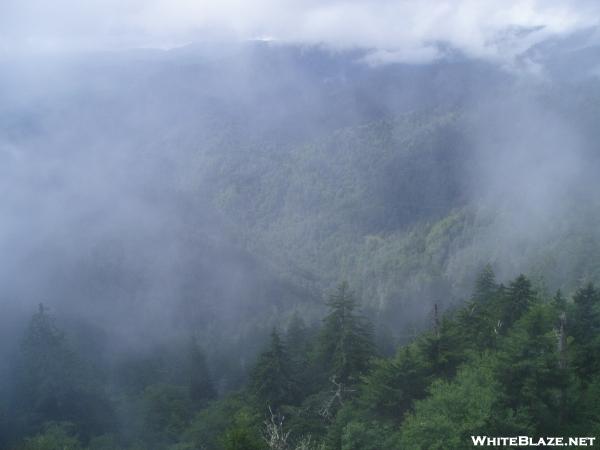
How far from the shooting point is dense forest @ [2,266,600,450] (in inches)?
762

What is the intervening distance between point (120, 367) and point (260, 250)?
113m

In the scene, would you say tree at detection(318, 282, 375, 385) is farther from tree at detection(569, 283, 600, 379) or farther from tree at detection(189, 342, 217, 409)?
tree at detection(189, 342, 217, 409)

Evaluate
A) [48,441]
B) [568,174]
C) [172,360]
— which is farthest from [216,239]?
[48,441]

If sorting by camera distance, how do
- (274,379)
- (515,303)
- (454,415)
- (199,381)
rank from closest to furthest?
(454,415)
(515,303)
(274,379)
(199,381)

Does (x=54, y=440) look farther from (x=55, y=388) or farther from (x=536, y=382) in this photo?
(x=536, y=382)

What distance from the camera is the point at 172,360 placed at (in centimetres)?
7338

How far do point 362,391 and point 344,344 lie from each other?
432 centimetres

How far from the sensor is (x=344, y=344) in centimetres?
3131

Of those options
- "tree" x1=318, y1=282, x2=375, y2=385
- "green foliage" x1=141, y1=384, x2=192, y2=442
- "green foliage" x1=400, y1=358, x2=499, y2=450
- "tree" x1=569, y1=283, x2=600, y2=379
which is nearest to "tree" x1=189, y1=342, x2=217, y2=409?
"green foliage" x1=141, y1=384, x2=192, y2=442

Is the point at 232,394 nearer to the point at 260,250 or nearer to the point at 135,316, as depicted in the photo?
the point at 135,316

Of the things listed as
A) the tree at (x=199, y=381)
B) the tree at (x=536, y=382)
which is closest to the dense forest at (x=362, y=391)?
the tree at (x=536, y=382)

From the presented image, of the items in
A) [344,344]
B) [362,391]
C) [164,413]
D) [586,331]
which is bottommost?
[164,413]

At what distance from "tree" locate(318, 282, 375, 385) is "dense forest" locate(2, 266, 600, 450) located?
0.22 ft

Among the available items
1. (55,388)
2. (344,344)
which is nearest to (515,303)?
(344,344)
